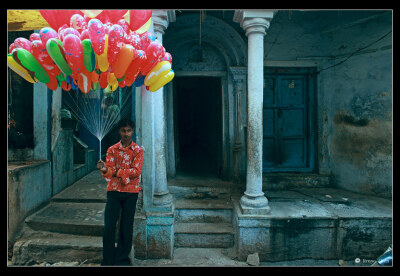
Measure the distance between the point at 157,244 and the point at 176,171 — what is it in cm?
239

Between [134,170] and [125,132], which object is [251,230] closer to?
[134,170]

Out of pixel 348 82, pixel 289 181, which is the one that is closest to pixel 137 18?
pixel 289 181

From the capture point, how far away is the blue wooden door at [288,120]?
612cm

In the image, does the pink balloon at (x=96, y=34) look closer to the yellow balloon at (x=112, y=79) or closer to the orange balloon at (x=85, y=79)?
the orange balloon at (x=85, y=79)

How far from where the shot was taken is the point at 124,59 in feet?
8.80

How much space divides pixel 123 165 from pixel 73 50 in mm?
1523

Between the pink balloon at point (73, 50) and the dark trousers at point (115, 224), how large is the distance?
1657 millimetres

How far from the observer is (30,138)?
492 centimetres

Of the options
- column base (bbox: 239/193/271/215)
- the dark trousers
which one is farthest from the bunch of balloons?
column base (bbox: 239/193/271/215)

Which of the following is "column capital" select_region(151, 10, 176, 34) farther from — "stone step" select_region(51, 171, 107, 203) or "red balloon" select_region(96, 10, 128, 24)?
"stone step" select_region(51, 171, 107, 203)

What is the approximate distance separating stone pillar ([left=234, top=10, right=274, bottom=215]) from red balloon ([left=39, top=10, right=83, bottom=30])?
2624 millimetres

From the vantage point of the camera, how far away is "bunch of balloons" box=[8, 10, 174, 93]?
254 cm

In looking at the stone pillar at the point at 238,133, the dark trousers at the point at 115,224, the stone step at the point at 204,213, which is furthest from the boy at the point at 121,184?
the stone pillar at the point at 238,133
